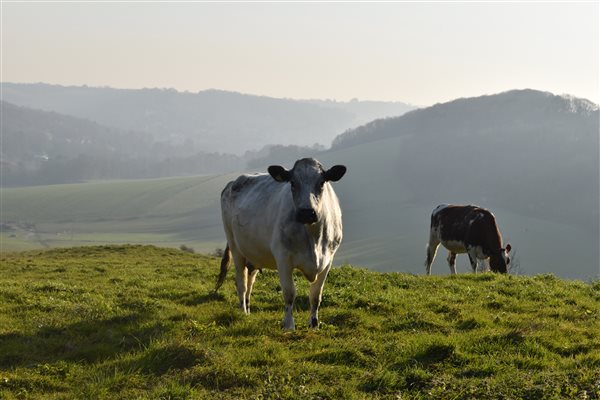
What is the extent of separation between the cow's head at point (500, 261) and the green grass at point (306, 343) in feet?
15.2

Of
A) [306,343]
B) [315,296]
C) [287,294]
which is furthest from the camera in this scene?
[315,296]

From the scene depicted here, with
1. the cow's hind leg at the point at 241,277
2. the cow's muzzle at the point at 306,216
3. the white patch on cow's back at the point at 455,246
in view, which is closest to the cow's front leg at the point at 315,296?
the cow's muzzle at the point at 306,216

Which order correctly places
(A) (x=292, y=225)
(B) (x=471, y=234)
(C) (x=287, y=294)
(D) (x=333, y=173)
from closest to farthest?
1. (D) (x=333, y=173)
2. (A) (x=292, y=225)
3. (C) (x=287, y=294)
4. (B) (x=471, y=234)

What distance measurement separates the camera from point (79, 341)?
1120 cm

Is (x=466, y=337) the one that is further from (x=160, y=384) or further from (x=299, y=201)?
(x=160, y=384)

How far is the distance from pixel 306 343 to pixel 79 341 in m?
4.09

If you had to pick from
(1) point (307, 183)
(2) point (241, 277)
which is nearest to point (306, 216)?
(1) point (307, 183)

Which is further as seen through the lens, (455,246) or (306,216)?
(455,246)

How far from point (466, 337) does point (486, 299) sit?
15.2ft

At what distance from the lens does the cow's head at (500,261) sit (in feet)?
71.5

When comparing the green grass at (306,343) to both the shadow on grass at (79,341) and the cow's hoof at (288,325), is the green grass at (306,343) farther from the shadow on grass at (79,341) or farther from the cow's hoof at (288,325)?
the cow's hoof at (288,325)

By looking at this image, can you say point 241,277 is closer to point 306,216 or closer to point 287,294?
point 287,294

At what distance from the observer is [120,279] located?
20750 millimetres

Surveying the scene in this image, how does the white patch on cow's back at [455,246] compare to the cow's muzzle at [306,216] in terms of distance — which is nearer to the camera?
the cow's muzzle at [306,216]
